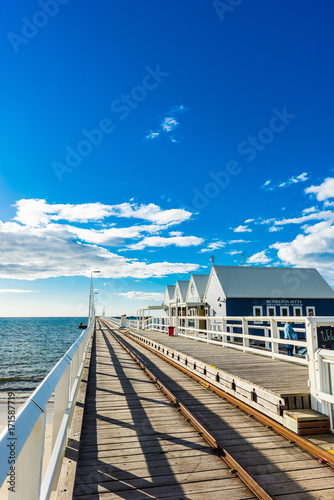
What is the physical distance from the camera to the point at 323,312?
31.0 m

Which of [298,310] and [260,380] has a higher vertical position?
[298,310]

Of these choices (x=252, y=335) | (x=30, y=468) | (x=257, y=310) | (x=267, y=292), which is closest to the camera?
(x=30, y=468)

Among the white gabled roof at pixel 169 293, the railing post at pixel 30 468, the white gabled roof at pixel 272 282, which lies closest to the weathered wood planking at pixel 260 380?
the railing post at pixel 30 468

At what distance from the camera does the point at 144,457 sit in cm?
440

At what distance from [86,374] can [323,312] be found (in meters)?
27.1

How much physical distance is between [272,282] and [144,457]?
2883 centimetres

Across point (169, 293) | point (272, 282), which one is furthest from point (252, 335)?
point (169, 293)

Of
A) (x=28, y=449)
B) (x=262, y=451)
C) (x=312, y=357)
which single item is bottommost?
(x=262, y=451)

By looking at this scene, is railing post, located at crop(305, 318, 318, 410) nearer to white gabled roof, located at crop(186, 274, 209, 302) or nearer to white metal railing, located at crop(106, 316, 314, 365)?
white metal railing, located at crop(106, 316, 314, 365)

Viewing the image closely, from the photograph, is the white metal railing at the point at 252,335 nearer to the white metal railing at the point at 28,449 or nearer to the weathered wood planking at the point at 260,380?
the weathered wood planking at the point at 260,380

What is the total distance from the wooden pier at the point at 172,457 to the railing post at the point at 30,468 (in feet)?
3.22

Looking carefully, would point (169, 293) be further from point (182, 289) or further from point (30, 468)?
point (30, 468)

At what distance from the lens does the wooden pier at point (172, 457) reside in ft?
11.9

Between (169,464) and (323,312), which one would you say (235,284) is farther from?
(169,464)
